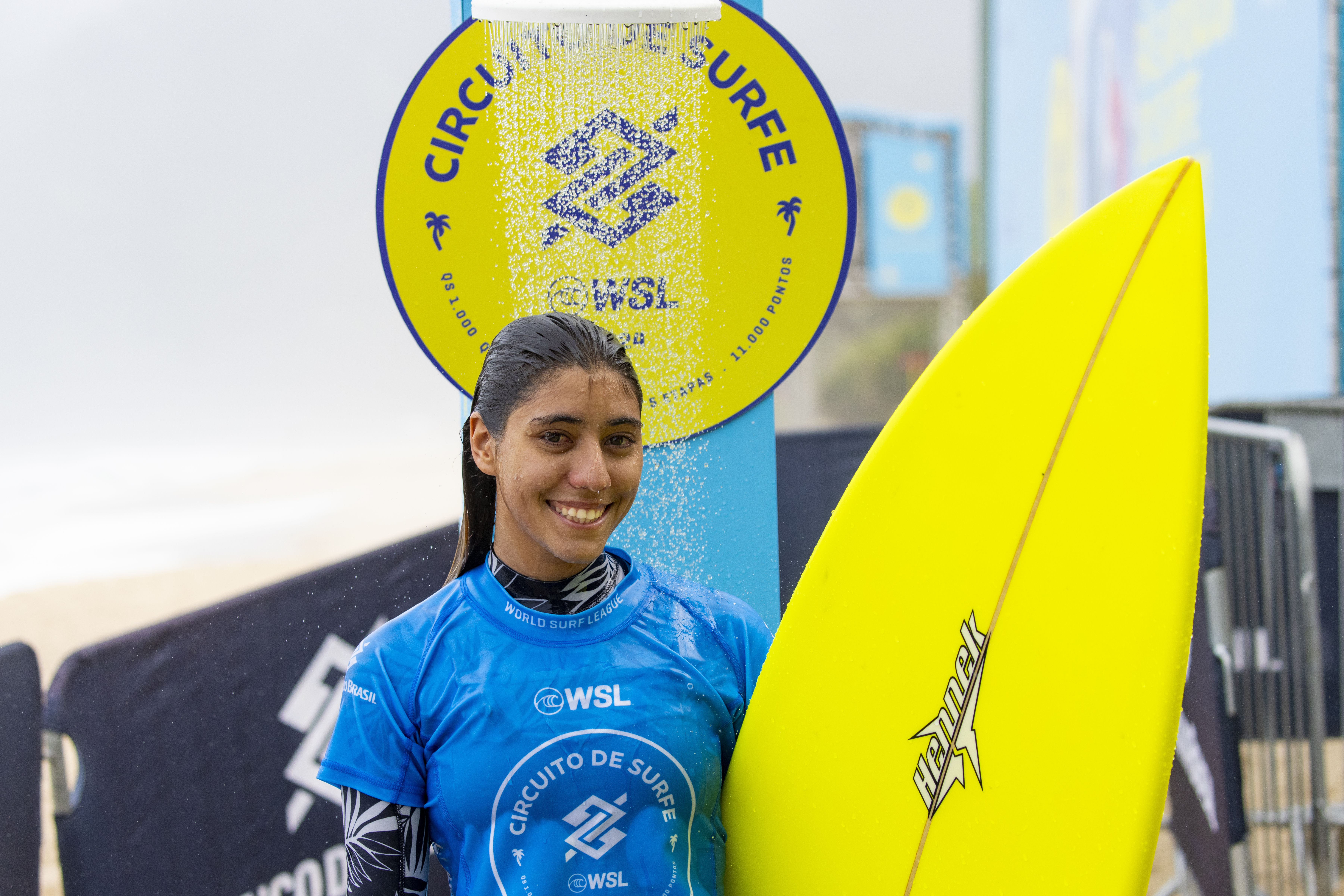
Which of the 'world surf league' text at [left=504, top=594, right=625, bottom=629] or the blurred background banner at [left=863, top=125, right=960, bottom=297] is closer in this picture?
the 'world surf league' text at [left=504, top=594, right=625, bottom=629]

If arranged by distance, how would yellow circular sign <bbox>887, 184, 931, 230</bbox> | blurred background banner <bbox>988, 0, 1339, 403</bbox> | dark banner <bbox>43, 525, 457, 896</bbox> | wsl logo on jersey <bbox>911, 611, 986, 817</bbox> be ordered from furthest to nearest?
Answer: yellow circular sign <bbox>887, 184, 931, 230</bbox> → blurred background banner <bbox>988, 0, 1339, 403</bbox> → dark banner <bbox>43, 525, 457, 896</bbox> → wsl logo on jersey <bbox>911, 611, 986, 817</bbox>

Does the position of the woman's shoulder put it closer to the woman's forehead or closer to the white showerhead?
the woman's forehead

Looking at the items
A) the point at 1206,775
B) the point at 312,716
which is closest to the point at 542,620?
the point at 312,716

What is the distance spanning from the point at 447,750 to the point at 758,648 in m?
0.38

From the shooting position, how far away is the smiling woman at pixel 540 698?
925 millimetres

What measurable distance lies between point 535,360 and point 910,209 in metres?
14.0

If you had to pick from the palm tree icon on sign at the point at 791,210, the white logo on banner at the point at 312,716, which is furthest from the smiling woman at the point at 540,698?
the white logo on banner at the point at 312,716

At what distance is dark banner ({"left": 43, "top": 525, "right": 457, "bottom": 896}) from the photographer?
1844 mm

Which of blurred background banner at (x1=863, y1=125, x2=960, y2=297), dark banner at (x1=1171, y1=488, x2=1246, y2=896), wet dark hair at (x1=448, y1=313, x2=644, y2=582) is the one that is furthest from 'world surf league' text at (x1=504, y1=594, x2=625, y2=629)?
blurred background banner at (x1=863, y1=125, x2=960, y2=297)

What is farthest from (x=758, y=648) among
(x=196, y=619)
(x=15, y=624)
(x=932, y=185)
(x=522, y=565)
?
(x=932, y=185)

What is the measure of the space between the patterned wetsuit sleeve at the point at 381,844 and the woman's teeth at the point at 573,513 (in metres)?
0.32

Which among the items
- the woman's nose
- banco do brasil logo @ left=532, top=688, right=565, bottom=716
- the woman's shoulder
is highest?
the woman's nose

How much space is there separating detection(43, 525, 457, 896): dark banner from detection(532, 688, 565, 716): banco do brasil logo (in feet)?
3.16

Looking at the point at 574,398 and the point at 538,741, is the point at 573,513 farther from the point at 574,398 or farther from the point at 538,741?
the point at 538,741
